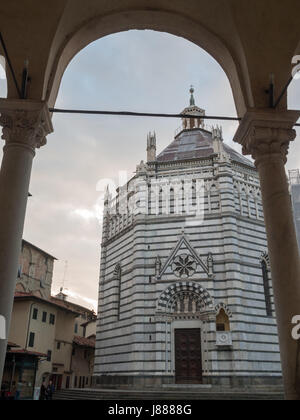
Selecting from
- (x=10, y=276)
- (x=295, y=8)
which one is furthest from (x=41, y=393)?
(x=295, y=8)

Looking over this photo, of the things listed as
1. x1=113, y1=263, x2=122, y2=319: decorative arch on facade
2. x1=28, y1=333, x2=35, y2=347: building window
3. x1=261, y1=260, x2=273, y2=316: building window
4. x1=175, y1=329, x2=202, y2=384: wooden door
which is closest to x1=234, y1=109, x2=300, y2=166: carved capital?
x1=175, y1=329, x2=202, y2=384: wooden door

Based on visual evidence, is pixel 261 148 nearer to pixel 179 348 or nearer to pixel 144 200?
pixel 179 348

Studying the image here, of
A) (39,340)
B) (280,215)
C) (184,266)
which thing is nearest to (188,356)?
(184,266)

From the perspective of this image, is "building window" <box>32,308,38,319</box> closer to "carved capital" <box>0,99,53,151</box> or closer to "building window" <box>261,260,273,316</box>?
"building window" <box>261,260,273,316</box>

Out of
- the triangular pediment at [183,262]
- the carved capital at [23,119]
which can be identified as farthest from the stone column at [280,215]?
the triangular pediment at [183,262]

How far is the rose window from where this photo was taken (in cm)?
1866

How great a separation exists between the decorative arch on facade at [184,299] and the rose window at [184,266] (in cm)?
50

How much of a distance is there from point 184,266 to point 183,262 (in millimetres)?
233

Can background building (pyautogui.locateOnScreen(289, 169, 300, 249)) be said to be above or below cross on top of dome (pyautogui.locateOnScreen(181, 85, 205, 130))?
below

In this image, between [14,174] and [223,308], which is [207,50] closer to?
[14,174]

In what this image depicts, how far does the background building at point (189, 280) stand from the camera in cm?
1706

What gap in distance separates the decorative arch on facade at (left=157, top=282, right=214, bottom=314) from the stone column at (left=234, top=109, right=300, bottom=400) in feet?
43.1

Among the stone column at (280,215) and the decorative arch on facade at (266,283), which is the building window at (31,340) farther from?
the stone column at (280,215)

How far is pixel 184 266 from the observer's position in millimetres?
18828
